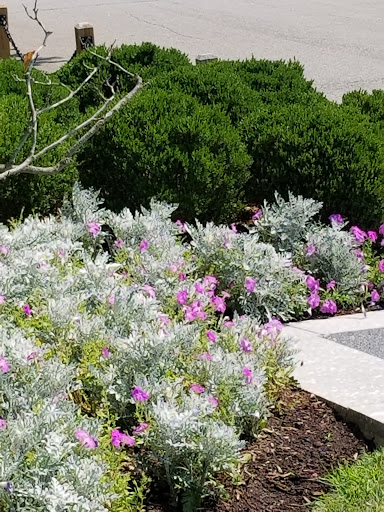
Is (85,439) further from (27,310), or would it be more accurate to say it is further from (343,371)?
(343,371)

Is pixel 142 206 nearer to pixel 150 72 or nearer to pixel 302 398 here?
pixel 302 398

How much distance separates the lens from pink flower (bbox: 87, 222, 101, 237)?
5.16 metres

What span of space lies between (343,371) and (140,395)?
3.71 feet

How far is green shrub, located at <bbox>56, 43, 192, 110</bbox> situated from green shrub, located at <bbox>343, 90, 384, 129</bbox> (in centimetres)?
164

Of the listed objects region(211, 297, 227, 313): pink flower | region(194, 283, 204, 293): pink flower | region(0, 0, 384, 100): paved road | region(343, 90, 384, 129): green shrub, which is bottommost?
region(0, 0, 384, 100): paved road

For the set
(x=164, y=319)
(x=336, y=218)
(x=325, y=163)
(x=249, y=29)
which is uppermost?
(x=325, y=163)

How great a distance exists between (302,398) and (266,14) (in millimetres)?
16133

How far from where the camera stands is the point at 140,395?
131 inches

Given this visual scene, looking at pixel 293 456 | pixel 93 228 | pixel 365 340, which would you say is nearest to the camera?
pixel 293 456

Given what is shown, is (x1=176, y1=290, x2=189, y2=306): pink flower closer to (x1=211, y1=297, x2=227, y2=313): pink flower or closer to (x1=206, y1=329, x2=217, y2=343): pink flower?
(x1=211, y1=297, x2=227, y2=313): pink flower

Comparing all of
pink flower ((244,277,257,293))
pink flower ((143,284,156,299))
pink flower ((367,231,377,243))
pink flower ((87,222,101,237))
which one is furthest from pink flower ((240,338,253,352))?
pink flower ((367,231,377,243))

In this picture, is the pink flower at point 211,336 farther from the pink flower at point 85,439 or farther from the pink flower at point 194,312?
the pink flower at point 85,439

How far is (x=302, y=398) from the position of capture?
388 centimetres

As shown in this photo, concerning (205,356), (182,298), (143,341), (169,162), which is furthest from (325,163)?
(143,341)
